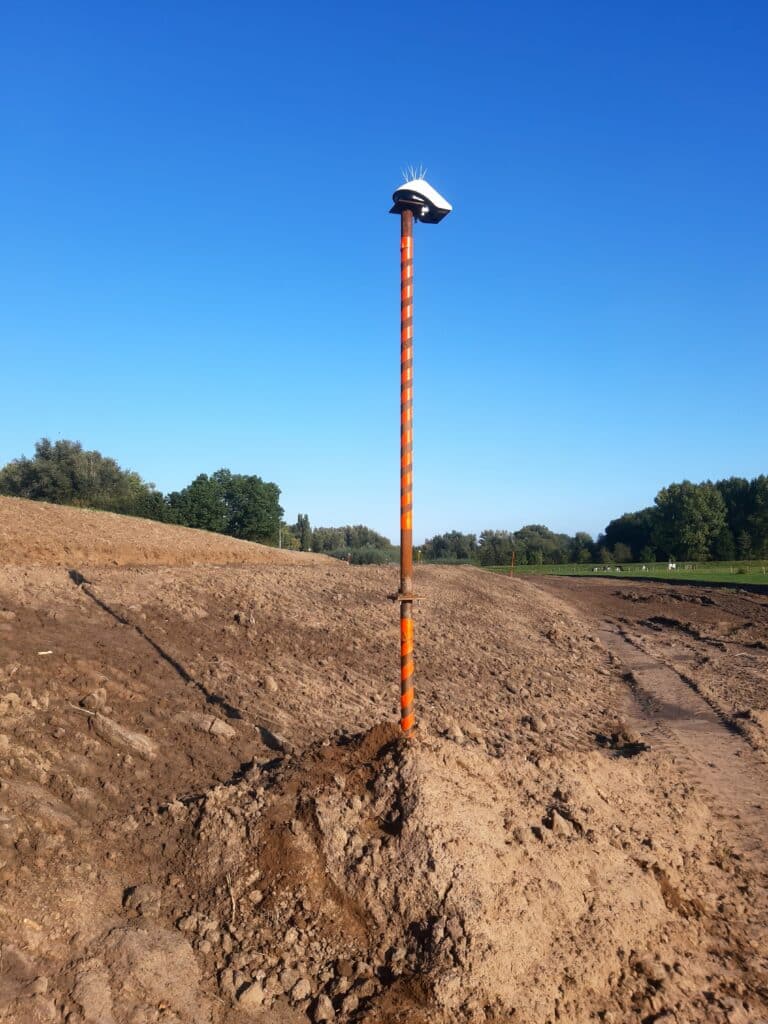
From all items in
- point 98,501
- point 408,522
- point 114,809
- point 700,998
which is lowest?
point 700,998

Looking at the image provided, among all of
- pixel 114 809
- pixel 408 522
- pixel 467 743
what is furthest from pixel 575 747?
pixel 114 809

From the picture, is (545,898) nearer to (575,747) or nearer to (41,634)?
(575,747)

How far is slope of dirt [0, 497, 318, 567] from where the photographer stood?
13742mm

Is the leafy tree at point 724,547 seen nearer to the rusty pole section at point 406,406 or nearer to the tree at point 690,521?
the tree at point 690,521

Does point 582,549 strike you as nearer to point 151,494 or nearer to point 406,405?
point 151,494

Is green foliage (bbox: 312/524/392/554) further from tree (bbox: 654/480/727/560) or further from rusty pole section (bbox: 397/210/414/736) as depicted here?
rusty pole section (bbox: 397/210/414/736)

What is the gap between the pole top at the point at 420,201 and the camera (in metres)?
6.60

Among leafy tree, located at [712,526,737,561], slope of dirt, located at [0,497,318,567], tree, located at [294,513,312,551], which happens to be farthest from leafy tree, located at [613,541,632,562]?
slope of dirt, located at [0,497,318,567]

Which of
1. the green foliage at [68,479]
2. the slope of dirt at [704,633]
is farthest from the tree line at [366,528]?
the slope of dirt at [704,633]

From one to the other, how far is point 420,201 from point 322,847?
5.11m

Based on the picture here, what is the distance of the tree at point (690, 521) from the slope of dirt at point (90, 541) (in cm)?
7691

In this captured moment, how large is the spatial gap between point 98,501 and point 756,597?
3386cm

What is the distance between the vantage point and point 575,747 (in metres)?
9.54

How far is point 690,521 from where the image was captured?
295 ft
